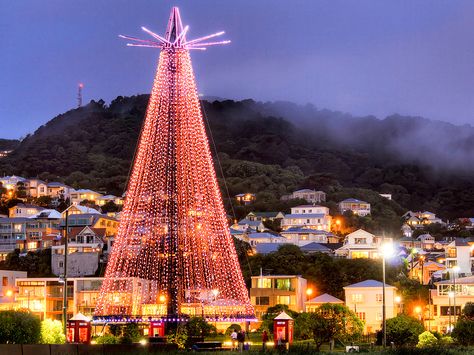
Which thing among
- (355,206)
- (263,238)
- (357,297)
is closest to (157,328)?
(357,297)

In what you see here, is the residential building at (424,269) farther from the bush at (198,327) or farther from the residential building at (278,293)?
the bush at (198,327)

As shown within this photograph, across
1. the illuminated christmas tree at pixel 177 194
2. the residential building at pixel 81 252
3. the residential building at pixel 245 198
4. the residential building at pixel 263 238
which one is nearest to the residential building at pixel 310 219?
the residential building at pixel 263 238

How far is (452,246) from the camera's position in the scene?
98.1 m

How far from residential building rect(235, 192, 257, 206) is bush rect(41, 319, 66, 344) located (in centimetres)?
11164

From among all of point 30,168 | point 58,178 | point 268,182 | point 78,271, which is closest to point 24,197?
point 58,178

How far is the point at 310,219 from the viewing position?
132250mm

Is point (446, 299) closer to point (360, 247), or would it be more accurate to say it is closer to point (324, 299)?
point (324, 299)

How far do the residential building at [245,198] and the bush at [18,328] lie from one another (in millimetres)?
114131

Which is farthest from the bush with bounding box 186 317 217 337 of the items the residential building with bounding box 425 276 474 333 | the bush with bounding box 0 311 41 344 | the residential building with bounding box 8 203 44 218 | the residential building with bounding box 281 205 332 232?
the residential building with bounding box 8 203 44 218

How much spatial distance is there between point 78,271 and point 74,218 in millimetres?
22560

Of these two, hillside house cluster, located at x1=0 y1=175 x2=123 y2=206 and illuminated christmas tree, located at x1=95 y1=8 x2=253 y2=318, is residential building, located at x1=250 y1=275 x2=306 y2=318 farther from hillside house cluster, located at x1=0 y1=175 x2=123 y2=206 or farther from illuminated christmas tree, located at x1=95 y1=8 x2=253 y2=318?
hillside house cluster, located at x1=0 y1=175 x2=123 y2=206

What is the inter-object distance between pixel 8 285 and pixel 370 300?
34253 mm

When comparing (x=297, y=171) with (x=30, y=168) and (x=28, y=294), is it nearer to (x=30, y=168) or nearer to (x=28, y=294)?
(x=30, y=168)

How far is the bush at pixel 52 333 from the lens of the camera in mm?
36562
